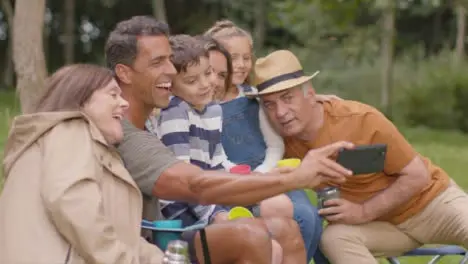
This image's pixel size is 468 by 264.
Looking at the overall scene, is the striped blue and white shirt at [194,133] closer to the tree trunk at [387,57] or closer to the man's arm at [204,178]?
the man's arm at [204,178]

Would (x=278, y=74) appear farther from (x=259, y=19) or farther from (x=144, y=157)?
(x=259, y=19)

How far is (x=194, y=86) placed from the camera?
14.8 ft

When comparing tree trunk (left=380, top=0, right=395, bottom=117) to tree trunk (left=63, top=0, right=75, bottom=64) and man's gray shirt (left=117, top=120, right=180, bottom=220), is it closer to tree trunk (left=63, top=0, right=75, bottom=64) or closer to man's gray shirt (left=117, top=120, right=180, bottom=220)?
tree trunk (left=63, top=0, right=75, bottom=64)

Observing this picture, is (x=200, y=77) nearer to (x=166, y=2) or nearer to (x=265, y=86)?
(x=265, y=86)

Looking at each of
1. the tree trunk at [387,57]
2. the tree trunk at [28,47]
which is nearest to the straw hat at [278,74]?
the tree trunk at [28,47]

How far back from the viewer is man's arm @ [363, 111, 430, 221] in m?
4.72

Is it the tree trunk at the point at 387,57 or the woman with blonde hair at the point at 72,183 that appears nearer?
the woman with blonde hair at the point at 72,183

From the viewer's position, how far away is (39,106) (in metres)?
3.69

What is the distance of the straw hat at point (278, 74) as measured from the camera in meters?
4.74

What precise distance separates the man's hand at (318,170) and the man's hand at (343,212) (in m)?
0.76

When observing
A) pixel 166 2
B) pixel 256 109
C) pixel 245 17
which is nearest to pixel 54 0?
pixel 166 2

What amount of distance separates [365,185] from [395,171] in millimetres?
177

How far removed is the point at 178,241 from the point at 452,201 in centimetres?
174

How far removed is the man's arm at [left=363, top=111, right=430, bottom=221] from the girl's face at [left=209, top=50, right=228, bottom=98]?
0.77 m
